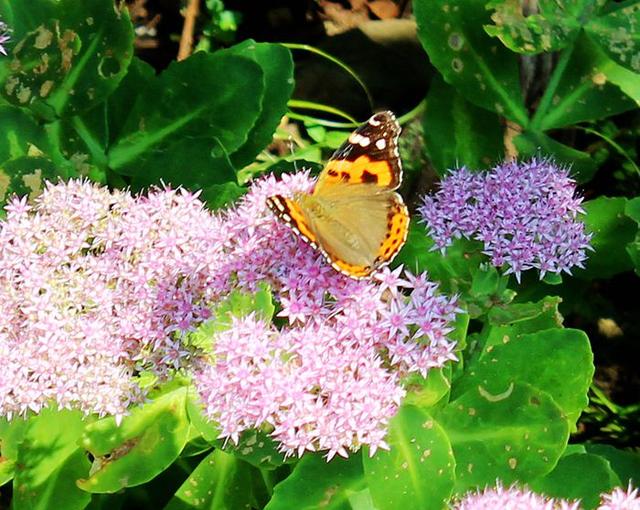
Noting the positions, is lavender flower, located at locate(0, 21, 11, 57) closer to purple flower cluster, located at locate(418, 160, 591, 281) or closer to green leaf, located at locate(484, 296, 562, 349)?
purple flower cluster, located at locate(418, 160, 591, 281)

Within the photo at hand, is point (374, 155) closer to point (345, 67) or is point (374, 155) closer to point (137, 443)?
point (137, 443)

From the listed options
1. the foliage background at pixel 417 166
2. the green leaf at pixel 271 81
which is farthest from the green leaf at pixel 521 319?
the green leaf at pixel 271 81

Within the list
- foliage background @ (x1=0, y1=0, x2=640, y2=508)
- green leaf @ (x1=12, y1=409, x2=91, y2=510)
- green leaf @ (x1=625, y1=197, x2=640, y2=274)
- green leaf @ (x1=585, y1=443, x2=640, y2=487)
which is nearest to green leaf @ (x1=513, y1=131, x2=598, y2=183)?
foliage background @ (x1=0, y1=0, x2=640, y2=508)

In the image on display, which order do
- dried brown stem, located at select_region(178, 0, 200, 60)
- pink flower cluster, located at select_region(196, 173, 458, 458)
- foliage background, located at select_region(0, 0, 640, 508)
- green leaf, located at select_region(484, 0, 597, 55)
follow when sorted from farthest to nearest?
dried brown stem, located at select_region(178, 0, 200, 60)
green leaf, located at select_region(484, 0, 597, 55)
foliage background, located at select_region(0, 0, 640, 508)
pink flower cluster, located at select_region(196, 173, 458, 458)

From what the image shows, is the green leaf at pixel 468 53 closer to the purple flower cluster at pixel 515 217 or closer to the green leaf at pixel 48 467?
the purple flower cluster at pixel 515 217

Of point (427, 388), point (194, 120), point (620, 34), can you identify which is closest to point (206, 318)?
point (427, 388)

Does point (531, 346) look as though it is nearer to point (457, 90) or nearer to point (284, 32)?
point (457, 90)

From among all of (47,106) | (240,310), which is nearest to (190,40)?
(47,106)
